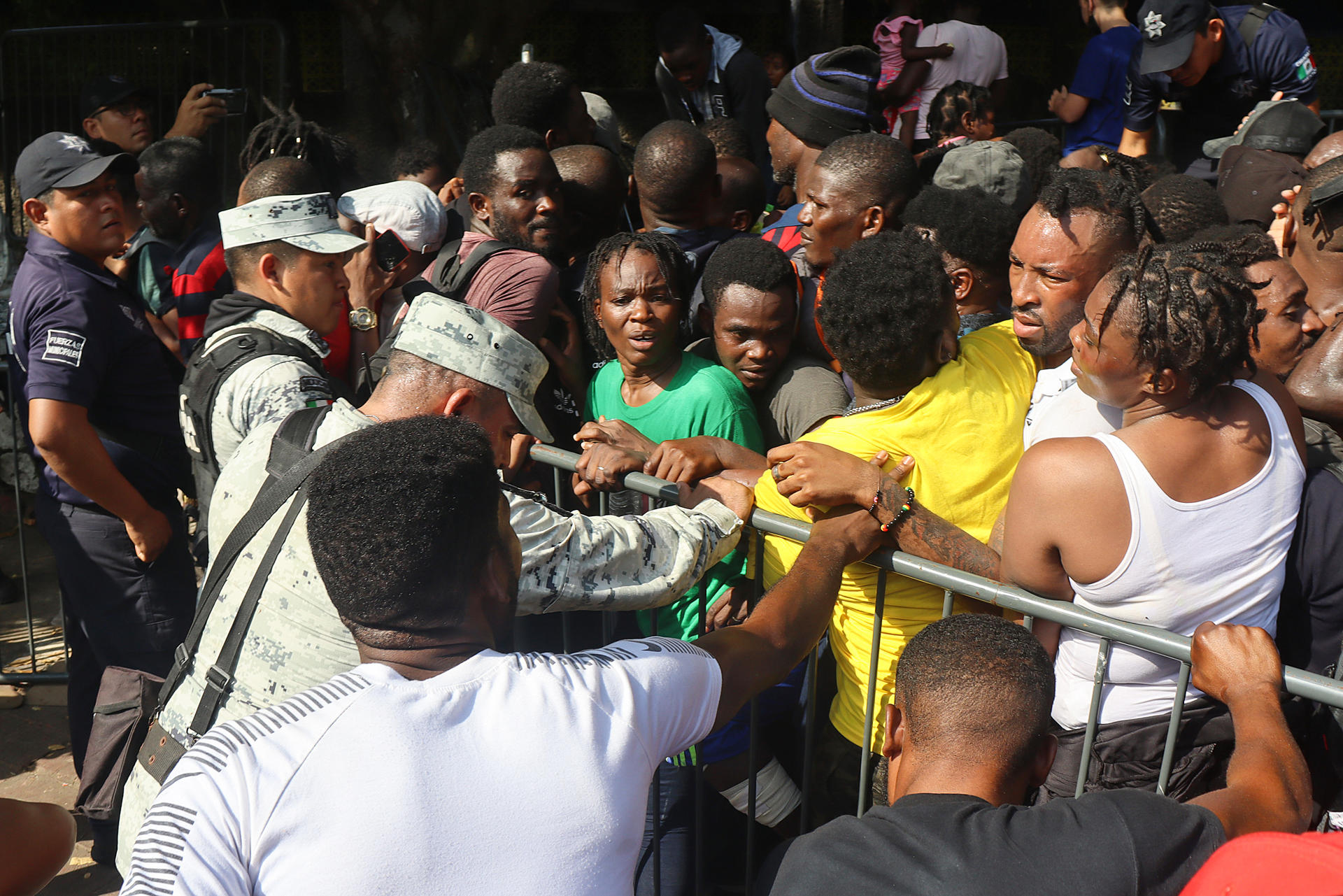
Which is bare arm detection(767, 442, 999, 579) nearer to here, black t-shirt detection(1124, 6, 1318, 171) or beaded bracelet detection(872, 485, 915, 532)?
beaded bracelet detection(872, 485, 915, 532)

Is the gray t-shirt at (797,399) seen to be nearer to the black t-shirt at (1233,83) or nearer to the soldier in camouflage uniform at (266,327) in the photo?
the soldier in camouflage uniform at (266,327)

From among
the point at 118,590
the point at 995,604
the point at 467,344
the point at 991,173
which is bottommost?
the point at 118,590

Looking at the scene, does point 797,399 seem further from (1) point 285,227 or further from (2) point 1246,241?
(1) point 285,227

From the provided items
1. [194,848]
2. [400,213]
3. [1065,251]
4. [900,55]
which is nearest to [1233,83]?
[900,55]

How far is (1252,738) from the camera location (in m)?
1.93

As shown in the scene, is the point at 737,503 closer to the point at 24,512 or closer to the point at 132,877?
the point at 132,877

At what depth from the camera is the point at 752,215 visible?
5.30 metres

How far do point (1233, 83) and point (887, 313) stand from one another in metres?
4.25

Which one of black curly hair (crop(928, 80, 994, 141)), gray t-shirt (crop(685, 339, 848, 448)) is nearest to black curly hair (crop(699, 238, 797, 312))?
gray t-shirt (crop(685, 339, 848, 448))

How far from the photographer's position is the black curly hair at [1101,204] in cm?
300

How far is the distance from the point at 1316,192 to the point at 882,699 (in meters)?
2.29

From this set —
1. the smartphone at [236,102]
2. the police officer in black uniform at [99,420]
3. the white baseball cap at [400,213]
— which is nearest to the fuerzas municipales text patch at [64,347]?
the police officer in black uniform at [99,420]

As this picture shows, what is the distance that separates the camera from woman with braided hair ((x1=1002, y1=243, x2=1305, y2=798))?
2.19 metres

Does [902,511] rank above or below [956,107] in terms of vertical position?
above
